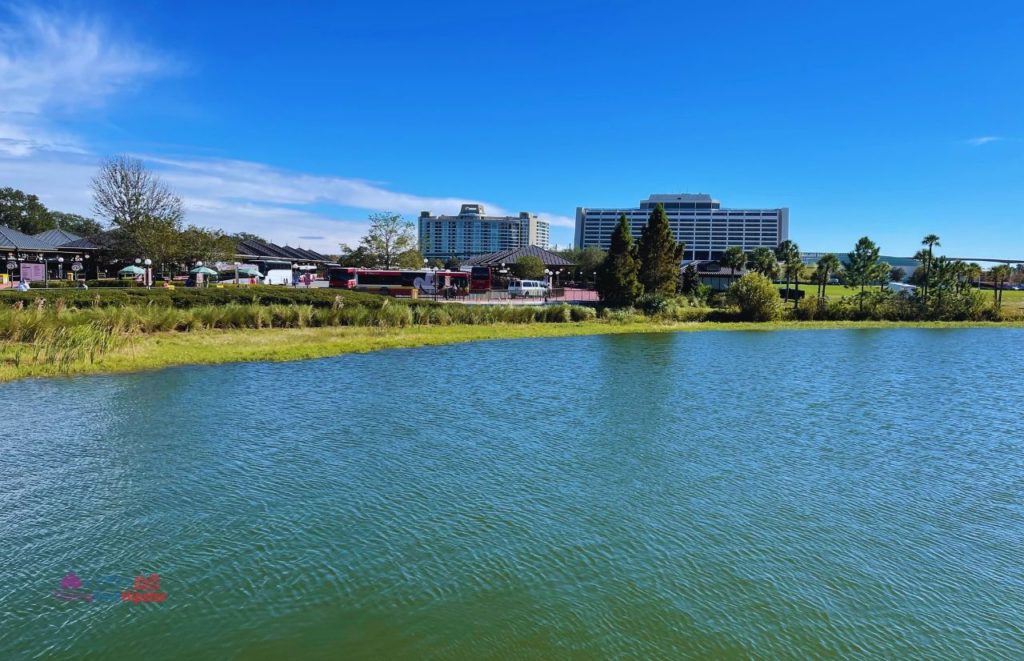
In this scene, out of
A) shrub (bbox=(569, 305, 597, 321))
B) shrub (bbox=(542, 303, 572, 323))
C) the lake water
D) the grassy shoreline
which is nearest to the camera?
the lake water

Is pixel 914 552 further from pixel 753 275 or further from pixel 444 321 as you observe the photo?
pixel 753 275

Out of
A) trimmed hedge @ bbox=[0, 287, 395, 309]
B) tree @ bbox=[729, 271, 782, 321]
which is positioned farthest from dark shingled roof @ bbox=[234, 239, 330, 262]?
tree @ bbox=[729, 271, 782, 321]

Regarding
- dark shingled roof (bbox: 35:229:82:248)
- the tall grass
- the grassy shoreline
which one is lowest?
the grassy shoreline

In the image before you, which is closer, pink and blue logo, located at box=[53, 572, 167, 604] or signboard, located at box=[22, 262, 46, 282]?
pink and blue logo, located at box=[53, 572, 167, 604]

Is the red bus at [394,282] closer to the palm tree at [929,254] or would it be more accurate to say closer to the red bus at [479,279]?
the red bus at [479,279]

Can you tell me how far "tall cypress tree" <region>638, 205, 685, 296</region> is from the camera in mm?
44406

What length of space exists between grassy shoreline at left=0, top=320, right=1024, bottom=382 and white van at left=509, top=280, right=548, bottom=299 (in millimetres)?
16262

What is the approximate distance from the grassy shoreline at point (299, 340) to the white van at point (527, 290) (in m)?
16.3

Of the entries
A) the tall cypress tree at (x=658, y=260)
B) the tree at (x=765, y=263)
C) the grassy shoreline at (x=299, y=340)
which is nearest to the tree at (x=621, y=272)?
the tall cypress tree at (x=658, y=260)

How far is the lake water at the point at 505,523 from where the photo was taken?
22.3 ft

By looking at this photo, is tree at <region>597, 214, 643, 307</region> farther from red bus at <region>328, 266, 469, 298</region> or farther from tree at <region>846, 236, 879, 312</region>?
tree at <region>846, 236, 879, 312</region>

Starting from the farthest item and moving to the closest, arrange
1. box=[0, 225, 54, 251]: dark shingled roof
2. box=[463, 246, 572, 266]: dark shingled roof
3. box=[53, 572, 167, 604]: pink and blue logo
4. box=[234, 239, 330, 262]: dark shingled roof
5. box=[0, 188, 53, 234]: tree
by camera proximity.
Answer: box=[0, 188, 53, 234]: tree < box=[463, 246, 572, 266]: dark shingled roof < box=[234, 239, 330, 262]: dark shingled roof < box=[0, 225, 54, 251]: dark shingled roof < box=[53, 572, 167, 604]: pink and blue logo

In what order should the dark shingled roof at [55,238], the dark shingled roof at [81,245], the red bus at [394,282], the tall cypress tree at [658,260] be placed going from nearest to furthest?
1. the tall cypress tree at [658,260]
2. the red bus at [394,282]
3. the dark shingled roof at [81,245]
4. the dark shingled roof at [55,238]

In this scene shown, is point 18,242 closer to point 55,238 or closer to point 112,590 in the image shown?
point 55,238
